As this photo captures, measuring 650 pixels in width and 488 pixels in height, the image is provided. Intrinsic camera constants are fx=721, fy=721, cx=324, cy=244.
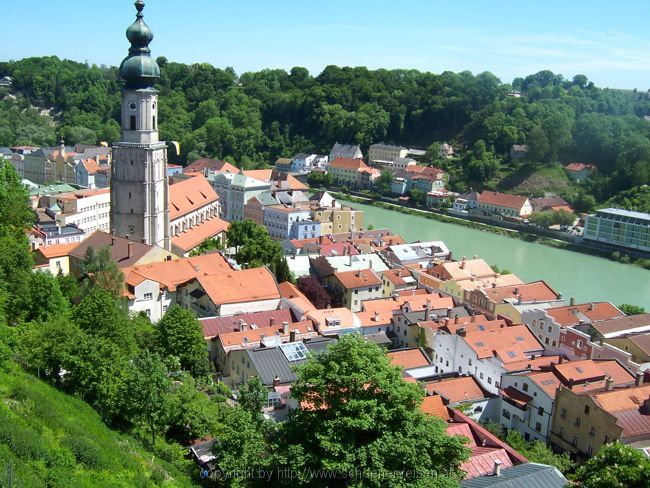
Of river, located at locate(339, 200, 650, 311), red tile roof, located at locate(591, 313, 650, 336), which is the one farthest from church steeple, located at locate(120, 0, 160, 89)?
river, located at locate(339, 200, 650, 311)

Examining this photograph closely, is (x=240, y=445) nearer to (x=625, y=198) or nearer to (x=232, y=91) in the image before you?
(x=625, y=198)

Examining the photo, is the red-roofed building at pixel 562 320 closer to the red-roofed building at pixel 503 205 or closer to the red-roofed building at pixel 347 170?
the red-roofed building at pixel 503 205

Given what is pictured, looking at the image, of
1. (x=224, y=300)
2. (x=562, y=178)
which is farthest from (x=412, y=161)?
(x=224, y=300)

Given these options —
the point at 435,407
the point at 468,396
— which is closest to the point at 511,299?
the point at 468,396

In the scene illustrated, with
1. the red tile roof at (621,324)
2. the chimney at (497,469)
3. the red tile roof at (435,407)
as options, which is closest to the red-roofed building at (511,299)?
the red tile roof at (621,324)

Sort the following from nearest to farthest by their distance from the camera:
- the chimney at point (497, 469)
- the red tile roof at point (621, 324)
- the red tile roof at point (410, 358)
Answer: the chimney at point (497, 469)
the red tile roof at point (410, 358)
the red tile roof at point (621, 324)

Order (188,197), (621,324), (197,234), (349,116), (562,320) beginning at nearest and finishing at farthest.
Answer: (621,324)
(562,320)
(197,234)
(188,197)
(349,116)

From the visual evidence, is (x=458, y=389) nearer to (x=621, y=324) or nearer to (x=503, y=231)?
(x=621, y=324)
